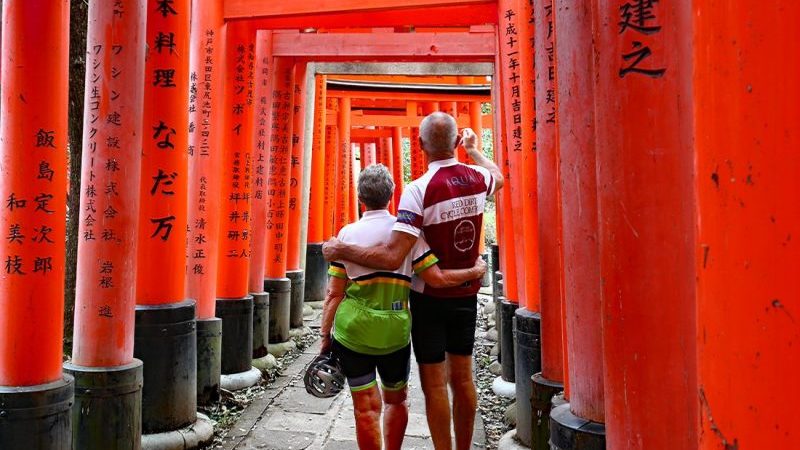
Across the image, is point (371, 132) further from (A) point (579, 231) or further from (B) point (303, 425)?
(A) point (579, 231)

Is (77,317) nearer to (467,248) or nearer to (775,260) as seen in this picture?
(467,248)

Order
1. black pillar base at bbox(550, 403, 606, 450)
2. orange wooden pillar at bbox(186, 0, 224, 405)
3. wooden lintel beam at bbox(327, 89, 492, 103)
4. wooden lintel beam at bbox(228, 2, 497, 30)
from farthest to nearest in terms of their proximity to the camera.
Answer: wooden lintel beam at bbox(327, 89, 492, 103), wooden lintel beam at bbox(228, 2, 497, 30), orange wooden pillar at bbox(186, 0, 224, 405), black pillar base at bbox(550, 403, 606, 450)

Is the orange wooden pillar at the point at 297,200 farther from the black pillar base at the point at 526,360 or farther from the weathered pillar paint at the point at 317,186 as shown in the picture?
the black pillar base at the point at 526,360

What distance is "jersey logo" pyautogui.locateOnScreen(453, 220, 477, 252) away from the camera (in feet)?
10.1

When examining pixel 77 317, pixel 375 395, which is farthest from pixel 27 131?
pixel 375 395

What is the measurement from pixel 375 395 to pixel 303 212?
5.73 metres

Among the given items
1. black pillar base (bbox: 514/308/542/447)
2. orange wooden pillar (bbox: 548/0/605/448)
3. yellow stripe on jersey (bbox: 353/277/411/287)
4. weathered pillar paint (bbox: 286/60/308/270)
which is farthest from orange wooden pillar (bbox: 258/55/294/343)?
orange wooden pillar (bbox: 548/0/605/448)

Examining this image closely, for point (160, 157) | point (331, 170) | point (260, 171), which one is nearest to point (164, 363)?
point (160, 157)

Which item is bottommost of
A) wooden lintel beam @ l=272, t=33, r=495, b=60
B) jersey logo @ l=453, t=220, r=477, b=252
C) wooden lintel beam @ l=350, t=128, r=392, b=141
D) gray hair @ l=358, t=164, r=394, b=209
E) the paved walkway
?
the paved walkway

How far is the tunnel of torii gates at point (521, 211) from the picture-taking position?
43.3 inches

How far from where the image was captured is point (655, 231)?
1566 millimetres

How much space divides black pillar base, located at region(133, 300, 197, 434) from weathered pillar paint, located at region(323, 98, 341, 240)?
→ 8022 mm

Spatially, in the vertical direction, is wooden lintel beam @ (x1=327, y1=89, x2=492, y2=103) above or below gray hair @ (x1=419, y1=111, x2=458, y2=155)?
above

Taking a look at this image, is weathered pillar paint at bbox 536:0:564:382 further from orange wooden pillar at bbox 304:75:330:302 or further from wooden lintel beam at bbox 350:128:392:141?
wooden lintel beam at bbox 350:128:392:141
